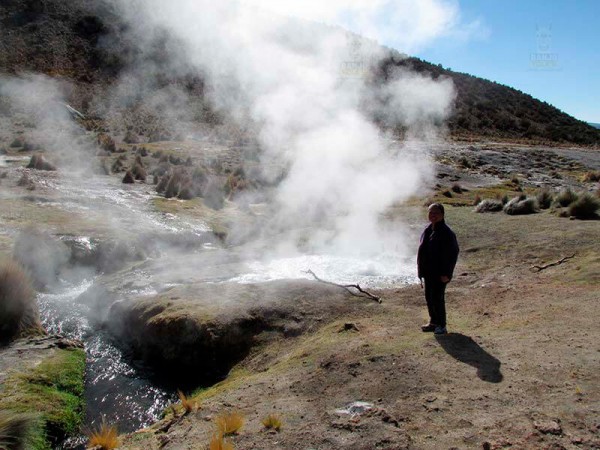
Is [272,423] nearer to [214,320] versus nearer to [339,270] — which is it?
[214,320]

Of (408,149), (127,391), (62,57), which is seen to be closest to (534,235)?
(127,391)

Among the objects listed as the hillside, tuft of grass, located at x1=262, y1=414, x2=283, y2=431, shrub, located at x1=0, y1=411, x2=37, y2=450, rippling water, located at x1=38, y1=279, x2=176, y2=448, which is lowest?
rippling water, located at x1=38, y1=279, x2=176, y2=448

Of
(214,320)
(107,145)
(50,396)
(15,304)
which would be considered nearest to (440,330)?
(214,320)

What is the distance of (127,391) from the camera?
7.54 m

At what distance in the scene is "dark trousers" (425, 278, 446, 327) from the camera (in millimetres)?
6891

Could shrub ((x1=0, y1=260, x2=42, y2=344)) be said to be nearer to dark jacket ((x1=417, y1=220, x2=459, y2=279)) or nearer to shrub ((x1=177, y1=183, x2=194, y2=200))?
dark jacket ((x1=417, y1=220, x2=459, y2=279))

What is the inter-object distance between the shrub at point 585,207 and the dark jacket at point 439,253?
940 cm

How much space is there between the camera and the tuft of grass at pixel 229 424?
15.9ft

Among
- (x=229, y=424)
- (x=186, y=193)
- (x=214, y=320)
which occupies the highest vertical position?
(x=186, y=193)

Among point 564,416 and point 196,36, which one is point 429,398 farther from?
point 196,36

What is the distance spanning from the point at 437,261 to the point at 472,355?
1.37m

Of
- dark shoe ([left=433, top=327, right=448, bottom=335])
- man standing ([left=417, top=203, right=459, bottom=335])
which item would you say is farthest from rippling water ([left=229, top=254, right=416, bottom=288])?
dark shoe ([left=433, top=327, right=448, bottom=335])

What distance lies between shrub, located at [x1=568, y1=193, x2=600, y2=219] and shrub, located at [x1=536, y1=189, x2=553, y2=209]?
268 centimetres

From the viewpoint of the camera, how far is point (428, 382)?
17.6 feet
